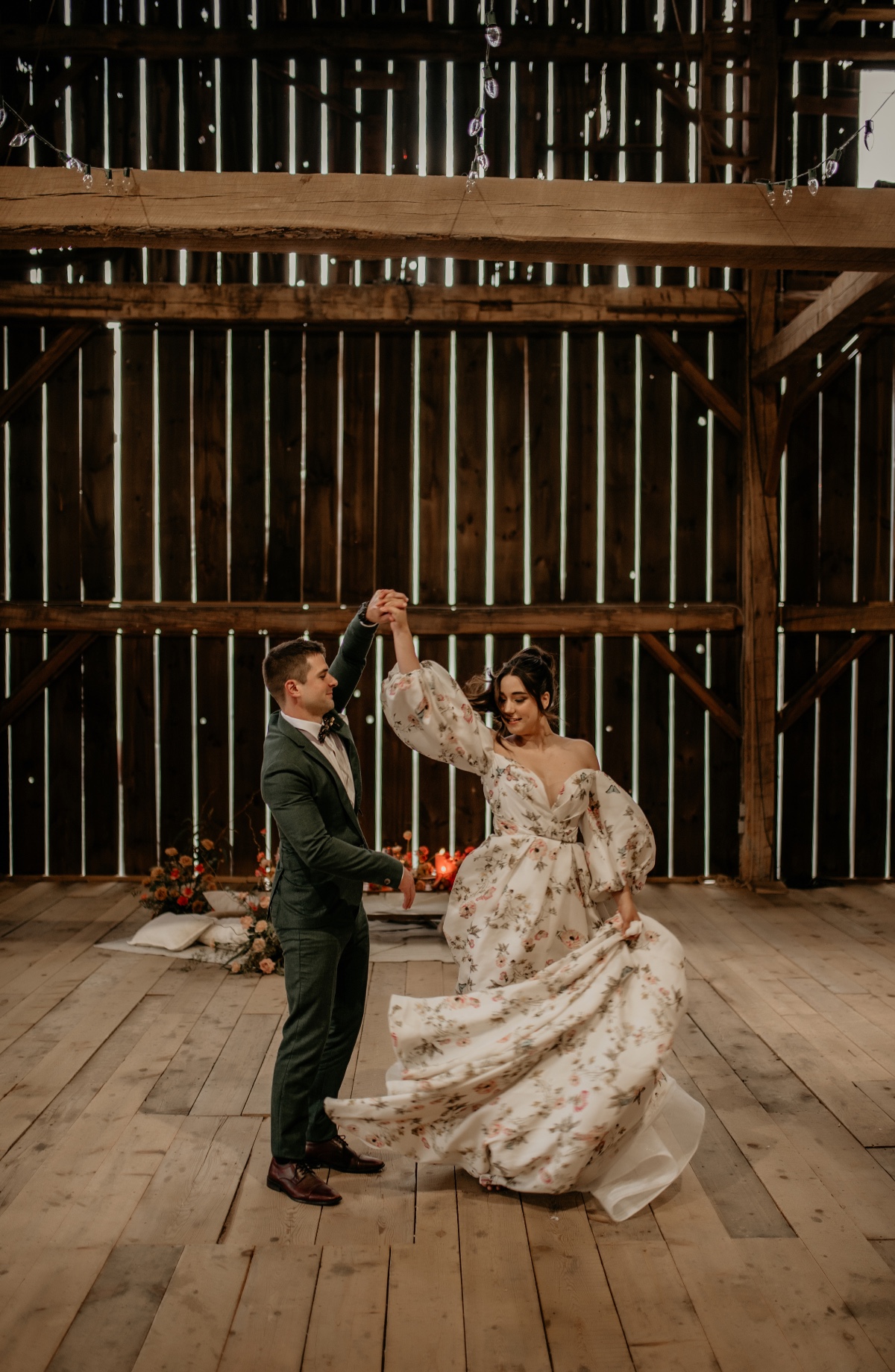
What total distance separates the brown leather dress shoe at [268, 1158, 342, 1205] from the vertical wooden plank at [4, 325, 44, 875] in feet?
16.0

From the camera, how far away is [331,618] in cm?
698

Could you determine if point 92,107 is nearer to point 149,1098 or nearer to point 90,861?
point 90,861

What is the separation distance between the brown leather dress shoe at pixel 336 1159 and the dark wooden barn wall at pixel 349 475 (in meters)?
4.12

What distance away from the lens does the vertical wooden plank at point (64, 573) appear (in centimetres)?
713

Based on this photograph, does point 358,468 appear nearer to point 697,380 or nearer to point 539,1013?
point 697,380

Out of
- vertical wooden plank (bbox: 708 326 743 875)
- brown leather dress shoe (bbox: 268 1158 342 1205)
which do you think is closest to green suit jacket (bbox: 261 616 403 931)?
brown leather dress shoe (bbox: 268 1158 342 1205)

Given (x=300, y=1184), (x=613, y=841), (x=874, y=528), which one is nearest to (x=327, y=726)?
(x=613, y=841)

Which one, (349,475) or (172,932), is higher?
(349,475)

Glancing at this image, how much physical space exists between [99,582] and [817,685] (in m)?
4.97

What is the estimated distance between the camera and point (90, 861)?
719cm

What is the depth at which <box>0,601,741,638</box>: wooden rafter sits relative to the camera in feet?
22.9

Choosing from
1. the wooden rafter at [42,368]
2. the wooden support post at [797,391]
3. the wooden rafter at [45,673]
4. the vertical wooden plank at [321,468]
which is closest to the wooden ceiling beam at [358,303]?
the wooden rafter at [42,368]

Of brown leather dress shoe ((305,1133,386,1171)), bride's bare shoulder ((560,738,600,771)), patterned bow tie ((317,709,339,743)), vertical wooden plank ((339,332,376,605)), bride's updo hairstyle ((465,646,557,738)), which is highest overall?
vertical wooden plank ((339,332,376,605))

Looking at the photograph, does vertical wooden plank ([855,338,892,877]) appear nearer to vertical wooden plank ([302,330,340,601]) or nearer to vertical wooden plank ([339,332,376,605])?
vertical wooden plank ([339,332,376,605])
